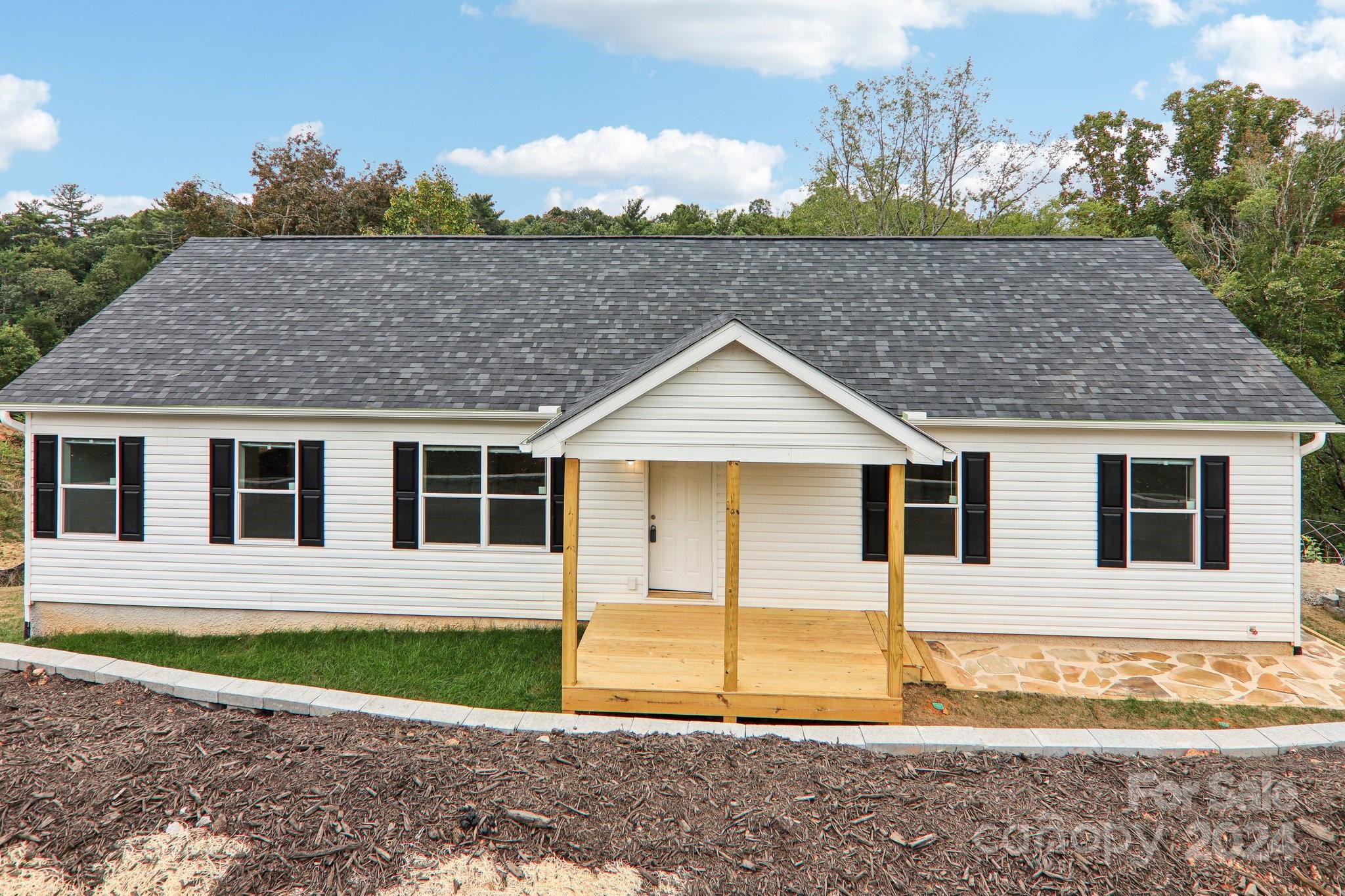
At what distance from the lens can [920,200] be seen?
2938cm

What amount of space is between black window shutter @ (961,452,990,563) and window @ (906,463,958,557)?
12cm

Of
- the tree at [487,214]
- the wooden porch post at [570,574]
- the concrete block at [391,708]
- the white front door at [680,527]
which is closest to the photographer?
the concrete block at [391,708]

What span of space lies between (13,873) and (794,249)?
40.9 feet

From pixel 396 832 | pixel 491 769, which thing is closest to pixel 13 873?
pixel 396 832

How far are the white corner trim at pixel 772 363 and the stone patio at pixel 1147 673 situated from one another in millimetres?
3262

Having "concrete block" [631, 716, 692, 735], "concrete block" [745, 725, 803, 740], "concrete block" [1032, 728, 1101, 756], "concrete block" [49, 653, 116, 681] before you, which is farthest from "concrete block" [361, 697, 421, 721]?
"concrete block" [1032, 728, 1101, 756]

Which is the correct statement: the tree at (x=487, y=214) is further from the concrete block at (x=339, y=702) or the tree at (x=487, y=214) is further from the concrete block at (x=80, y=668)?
the concrete block at (x=339, y=702)

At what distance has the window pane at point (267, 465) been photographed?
9.80 m

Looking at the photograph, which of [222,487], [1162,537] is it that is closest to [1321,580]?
[1162,537]

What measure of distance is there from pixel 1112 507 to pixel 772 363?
5578 mm

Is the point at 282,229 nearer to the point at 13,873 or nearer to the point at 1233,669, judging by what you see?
the point at 13,873

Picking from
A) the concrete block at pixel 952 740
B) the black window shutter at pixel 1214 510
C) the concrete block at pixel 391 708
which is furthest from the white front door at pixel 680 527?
the black window shutter at pixel 1214 510

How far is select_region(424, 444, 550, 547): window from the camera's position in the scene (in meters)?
9.66

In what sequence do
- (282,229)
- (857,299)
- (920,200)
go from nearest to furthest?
(857,299), (920,200), (282,229)
